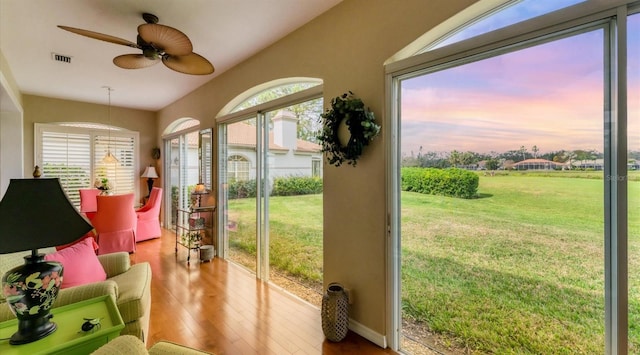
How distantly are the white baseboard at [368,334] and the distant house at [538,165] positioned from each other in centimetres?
159

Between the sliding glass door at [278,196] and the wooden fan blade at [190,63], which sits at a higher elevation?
the wooden fan blade at [190,63]

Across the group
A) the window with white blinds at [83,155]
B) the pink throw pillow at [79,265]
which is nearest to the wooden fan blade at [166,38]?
the pink throw pillow at [79,265]

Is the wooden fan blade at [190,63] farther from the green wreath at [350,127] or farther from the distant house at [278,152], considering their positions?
the green wreath at [350,127]

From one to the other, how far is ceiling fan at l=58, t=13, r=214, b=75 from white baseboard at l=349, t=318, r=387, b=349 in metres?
2.70

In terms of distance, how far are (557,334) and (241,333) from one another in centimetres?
223

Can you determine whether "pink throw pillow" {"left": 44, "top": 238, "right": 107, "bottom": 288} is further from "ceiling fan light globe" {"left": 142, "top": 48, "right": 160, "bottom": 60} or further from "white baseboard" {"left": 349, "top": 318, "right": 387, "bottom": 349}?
"white baseboard" {"left": 349, "top": 318, "right": 387, "bottom": 349}

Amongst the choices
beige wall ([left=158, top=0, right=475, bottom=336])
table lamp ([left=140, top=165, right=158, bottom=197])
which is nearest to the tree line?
beige wall ([left=158, top=0, right=475, bottom=336])

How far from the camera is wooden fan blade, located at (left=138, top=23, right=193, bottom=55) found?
7.04ft

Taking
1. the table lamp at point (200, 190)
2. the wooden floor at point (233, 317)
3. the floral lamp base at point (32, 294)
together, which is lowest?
the wooden floor at point (233, 317)

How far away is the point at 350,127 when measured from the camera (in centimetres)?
227

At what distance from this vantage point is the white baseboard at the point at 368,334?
2250mm

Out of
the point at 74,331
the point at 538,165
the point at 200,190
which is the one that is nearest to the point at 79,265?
the point at 74,331

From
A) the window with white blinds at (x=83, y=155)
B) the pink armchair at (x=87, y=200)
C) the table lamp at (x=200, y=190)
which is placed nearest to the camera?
the table lamp at (x=200, y=190)

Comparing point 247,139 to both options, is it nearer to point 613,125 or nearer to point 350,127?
point 350,127
